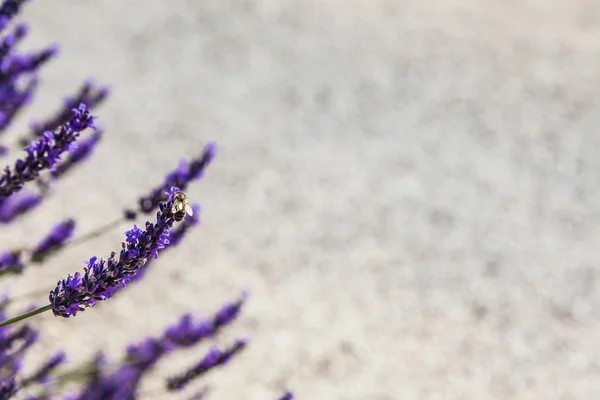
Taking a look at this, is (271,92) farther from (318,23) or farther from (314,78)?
(318,23)

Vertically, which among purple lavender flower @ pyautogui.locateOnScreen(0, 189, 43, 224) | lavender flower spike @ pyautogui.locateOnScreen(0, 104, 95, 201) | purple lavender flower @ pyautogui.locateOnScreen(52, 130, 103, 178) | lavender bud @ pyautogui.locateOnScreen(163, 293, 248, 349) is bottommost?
lavender flower spike @ pyautogui.locateOnScreen(0, 104, 95, 201)

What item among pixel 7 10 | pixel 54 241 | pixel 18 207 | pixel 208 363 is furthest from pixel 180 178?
pixel 18 207

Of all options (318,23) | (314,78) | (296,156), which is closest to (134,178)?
(296,156)

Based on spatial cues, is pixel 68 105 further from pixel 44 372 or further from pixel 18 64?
Result: pixel 44 372

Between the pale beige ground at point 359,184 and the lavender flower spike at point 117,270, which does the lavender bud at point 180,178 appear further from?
the pale beige ground at point 359,184

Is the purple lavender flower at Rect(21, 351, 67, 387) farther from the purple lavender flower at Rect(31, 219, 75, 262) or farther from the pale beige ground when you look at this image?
the pale beige ground

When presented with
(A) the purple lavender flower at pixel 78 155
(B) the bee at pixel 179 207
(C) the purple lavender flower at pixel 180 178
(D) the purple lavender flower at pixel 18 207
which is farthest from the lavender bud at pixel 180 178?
(D) the purple lavender flower at pixel 18 207

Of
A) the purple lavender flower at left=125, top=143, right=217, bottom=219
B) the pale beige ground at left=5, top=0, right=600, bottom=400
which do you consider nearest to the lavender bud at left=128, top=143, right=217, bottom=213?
the purple lavender flower at left=125, top=143, right=217, bottom=219

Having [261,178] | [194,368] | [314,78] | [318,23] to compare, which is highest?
[318,23]
